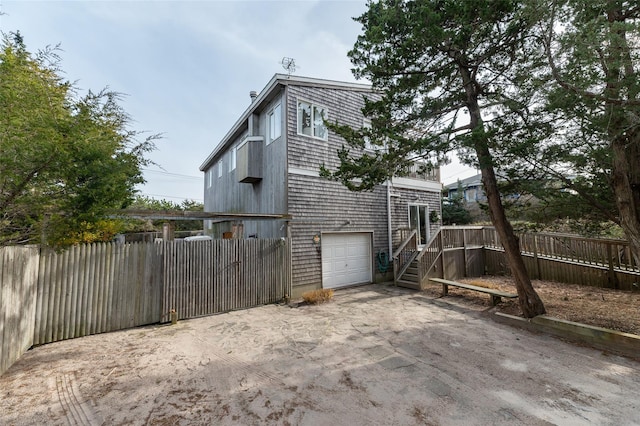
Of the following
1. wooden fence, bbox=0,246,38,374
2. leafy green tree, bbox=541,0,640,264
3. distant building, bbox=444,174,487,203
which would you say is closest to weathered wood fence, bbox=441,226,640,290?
leafy green tree, bbox=541,0,640,264

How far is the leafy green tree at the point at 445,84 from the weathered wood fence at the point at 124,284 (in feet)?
11.3

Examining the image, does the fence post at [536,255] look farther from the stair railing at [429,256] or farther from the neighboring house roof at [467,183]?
the neighboring house roof at [467,183]

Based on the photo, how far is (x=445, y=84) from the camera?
616 centimetres

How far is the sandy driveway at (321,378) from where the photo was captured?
2.81 meters

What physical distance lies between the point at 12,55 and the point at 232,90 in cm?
832

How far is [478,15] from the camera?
14.8ft

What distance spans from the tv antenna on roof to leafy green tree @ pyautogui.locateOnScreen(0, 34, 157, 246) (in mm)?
5605

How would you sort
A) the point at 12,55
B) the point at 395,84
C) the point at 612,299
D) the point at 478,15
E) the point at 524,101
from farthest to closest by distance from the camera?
the point at 612,299, the point at 395,84, the point at 524,101, the point at 478,15, the point at 12,55

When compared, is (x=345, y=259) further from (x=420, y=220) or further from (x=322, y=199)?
(x=420, y=220)

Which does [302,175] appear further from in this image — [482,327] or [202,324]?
[482,327]

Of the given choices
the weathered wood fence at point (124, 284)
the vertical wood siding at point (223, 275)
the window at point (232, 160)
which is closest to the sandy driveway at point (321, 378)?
the weathered wood fence at point (124, 284)

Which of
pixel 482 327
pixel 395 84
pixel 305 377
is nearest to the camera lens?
pixel 305 377

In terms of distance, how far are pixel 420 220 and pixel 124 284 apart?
10.7 metres

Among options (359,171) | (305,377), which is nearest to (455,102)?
(359,171)
